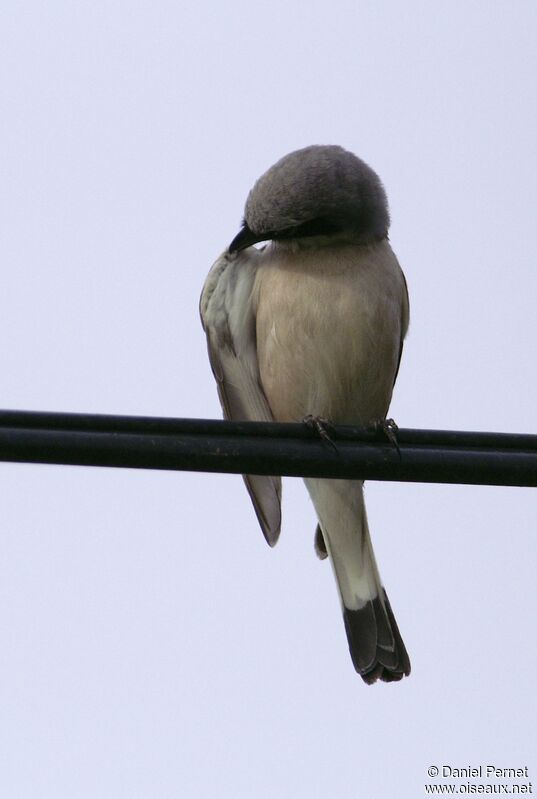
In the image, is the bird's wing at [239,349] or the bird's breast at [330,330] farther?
the bird's wing at [239,349]

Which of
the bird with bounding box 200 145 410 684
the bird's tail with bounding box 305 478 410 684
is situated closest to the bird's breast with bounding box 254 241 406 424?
the bird with bounding box 200 145 410 684

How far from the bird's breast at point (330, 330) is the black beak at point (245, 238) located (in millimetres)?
172

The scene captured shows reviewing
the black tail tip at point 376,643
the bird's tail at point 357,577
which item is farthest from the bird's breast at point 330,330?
the black tail tip at point 376,643

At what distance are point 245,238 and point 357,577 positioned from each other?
223 centimetres

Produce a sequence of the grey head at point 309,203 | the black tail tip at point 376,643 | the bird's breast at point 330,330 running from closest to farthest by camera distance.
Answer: the bird's breast at point 330,330 → the grey head at point 309,203 → the black tail tip at point 376,643

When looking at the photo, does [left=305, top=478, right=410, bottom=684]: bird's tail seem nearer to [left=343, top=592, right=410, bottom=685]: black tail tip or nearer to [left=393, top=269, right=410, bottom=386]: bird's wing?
[left=343, top=592, right=410, bottom=685]: black tail tip

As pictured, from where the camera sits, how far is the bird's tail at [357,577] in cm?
734

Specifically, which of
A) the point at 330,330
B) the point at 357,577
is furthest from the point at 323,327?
the point at 357,577

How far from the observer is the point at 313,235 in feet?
22.4

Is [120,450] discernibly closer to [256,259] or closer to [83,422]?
[83,422]

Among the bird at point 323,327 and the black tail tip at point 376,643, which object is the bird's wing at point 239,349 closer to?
the bird at point 323,327

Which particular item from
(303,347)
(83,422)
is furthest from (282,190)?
(83,422)

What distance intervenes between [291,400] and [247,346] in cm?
53

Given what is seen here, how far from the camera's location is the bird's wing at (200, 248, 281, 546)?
7082 millimetres
